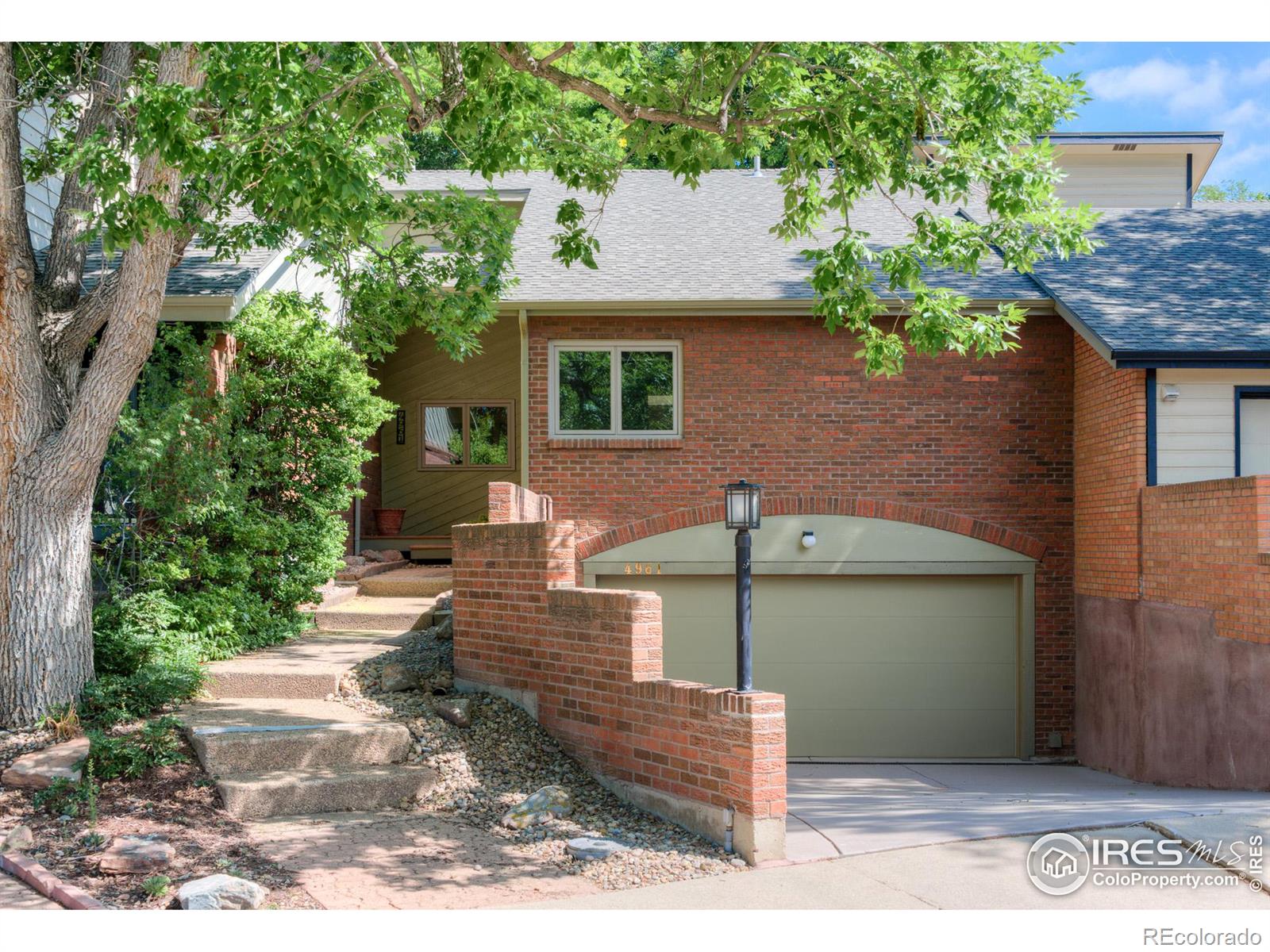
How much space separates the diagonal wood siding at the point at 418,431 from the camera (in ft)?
54.3

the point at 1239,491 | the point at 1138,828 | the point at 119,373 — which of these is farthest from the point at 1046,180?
the point at 119,373

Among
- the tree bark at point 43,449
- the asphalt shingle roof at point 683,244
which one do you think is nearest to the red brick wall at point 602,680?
the tree bark at point 43,449

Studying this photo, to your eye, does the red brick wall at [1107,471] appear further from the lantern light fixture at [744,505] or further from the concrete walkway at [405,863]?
the concrete walkway at [405,863]

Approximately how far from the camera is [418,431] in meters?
16.6

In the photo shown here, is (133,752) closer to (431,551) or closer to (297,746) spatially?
(297,746)

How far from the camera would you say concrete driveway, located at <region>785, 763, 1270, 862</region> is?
22.5 ft

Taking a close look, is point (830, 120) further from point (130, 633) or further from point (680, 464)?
point (130, 633)

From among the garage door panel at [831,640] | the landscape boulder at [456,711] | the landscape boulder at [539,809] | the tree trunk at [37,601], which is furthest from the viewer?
the garage door panel at [831,640]

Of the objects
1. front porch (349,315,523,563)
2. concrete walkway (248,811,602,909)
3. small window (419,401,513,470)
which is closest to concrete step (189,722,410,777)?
concrete walkway (248,811,602,909)

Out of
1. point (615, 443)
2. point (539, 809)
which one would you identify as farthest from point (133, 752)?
point (615, 443)

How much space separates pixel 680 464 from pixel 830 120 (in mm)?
5493

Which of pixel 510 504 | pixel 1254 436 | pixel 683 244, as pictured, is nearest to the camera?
pixel 510 504

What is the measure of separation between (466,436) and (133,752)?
380 inches

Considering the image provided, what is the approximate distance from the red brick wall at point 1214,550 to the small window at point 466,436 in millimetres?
9019
